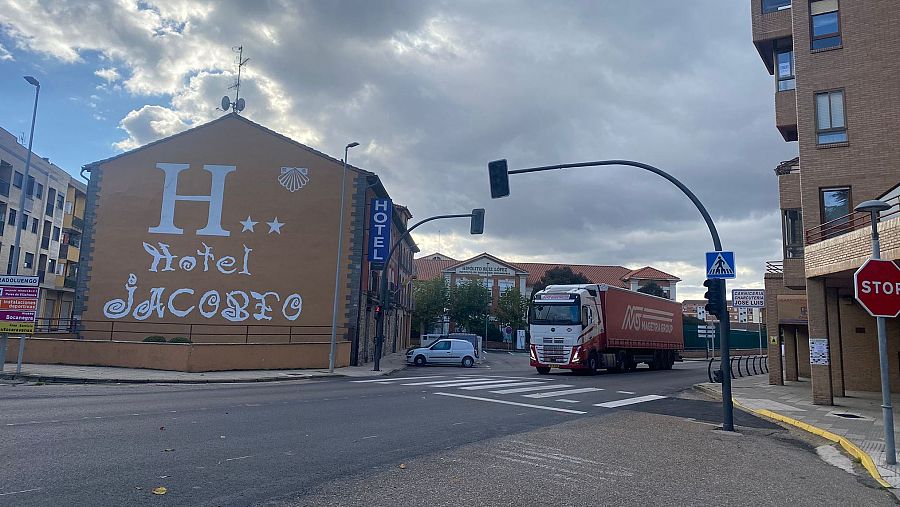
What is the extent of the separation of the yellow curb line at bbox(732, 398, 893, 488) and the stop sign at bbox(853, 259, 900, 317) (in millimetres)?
2084

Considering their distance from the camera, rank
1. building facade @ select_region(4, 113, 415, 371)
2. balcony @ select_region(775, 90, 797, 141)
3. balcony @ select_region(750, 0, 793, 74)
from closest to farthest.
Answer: balcony @ select_region(750, 0, 793, 74) → balcony @ select_region(775, 90, 797, 141) → building facade @ select_region(4, 113, 415, 371)

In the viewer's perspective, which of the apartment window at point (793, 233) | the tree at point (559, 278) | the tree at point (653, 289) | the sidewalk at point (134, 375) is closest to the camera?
the sidewalk at point (134, 375)

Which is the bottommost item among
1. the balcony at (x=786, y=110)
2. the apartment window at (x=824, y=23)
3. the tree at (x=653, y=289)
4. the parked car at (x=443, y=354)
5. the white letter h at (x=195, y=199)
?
the parked car at (x=443, y=354)

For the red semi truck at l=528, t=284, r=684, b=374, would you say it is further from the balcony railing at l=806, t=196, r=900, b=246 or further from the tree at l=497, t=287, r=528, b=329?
the tree at l=497, t=287, r=528, b=329

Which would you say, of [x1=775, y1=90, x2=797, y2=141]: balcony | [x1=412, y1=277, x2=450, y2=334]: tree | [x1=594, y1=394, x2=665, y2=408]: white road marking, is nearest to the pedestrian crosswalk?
[x1=594, y1=394, x2=665, y2=408]: white road marking

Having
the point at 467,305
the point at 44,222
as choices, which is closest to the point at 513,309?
the point at 467,305

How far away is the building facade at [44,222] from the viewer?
4347 cm

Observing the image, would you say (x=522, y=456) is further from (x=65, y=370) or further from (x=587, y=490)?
(x=65, y=370)

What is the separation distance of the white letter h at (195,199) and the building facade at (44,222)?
1850 cm

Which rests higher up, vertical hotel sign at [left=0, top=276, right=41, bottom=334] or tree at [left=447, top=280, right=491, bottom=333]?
tree at [left=447, top=280, right=491, bottom=333]

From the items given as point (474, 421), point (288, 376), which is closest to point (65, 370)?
point (288, 376)

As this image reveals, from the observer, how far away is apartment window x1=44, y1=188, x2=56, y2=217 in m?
49.7

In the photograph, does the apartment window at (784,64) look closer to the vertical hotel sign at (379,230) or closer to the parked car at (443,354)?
the vertical hotel sign at (379,230)

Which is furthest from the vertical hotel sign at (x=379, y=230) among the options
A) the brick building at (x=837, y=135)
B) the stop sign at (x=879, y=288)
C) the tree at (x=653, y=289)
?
the tree at (x=653, y=289)
